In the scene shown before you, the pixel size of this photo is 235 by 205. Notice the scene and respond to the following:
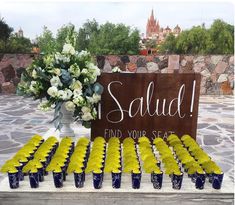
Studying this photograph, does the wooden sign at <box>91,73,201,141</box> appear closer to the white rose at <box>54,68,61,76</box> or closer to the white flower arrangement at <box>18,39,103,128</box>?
the white flower arrangement at <box>18,39,103,128</box>

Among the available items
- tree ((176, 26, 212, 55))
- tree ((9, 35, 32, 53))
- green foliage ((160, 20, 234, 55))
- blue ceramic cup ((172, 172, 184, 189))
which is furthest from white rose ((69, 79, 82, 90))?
tree ((176, 26, 212, 55))

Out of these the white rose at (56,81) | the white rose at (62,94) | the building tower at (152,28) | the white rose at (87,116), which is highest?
the building tower at (152,28)

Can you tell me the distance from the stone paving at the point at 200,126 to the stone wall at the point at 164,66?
1829 mm

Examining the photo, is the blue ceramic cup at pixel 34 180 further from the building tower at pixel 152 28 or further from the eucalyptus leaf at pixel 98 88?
the building tower at pixel 152 28

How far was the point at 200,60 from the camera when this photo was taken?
13.8 metres

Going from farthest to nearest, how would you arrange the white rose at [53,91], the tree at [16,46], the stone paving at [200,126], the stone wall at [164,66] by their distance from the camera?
the tree at [16,46], the stone wall at [164,66], the stone paving at [200,126], the white rose at [53,91]

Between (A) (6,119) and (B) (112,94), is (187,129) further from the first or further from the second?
(A) (6,119)

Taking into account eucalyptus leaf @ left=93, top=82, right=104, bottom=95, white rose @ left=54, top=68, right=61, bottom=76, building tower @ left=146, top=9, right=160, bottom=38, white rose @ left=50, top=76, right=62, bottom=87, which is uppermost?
building tower @ left=146, top=9, right=160, bottom=38

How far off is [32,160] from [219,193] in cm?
108

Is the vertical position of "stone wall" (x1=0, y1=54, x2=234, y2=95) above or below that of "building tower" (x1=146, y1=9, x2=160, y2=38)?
below

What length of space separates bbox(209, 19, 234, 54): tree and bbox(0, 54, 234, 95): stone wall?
21940 mm

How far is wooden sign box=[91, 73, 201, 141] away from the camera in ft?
9.68

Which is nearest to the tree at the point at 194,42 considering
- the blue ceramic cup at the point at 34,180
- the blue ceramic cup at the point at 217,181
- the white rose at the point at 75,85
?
the white rose at the point at 75,85

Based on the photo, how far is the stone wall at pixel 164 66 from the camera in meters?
13.4
